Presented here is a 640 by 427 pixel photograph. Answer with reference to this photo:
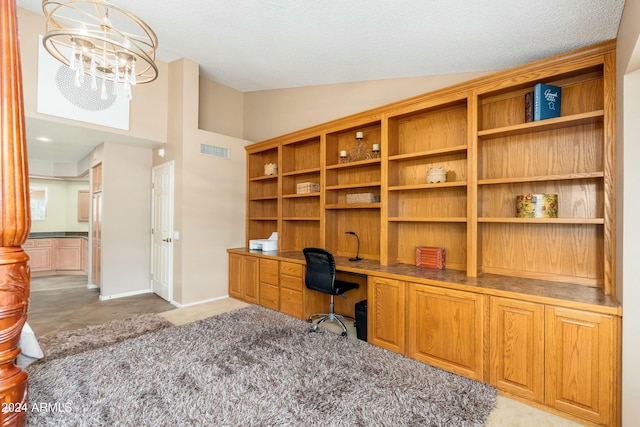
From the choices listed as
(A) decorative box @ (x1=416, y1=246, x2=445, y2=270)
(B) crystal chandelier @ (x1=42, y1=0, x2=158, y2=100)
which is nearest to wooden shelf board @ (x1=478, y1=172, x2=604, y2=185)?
(A) decorative box @ (x1=416, y1=246, x2=445, y2=270)

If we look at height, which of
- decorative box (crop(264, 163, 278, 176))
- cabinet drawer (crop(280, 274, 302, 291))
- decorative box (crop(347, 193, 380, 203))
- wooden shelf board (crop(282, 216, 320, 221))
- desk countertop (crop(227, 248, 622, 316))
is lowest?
cabinet drawer (crop(280, 274, 302, 291))

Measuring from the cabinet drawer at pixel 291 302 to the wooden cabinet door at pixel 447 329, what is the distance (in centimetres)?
152

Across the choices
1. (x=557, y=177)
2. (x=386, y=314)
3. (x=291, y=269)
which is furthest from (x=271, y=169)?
(x=557, y=177)

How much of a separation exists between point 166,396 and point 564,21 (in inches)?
155

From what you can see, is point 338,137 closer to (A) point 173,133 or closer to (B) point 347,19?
(B) point 347,19

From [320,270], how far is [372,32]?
2.46 metres

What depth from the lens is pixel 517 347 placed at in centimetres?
221

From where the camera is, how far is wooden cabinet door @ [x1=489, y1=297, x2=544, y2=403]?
2121 mm

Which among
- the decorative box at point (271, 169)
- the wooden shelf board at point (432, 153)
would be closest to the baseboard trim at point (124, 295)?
the decorative box at point (271, 169)

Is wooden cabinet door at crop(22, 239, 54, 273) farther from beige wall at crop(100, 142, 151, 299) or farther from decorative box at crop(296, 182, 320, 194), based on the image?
decorative box at crop(296, 182, 320, 194)

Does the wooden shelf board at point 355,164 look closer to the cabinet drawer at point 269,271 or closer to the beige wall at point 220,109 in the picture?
the cabinet drawer at point 269,271

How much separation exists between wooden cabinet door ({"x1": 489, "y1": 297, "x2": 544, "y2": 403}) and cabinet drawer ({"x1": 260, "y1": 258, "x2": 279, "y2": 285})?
8.83ft

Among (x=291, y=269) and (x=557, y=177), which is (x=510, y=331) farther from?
(x=291, y=269)

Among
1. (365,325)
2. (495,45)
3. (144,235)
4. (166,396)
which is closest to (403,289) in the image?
(365,325)
